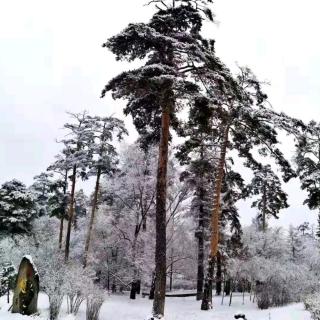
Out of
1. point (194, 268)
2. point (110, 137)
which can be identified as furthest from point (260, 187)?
point (110, 137)

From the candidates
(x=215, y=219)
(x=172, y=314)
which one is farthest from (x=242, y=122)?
(x=172, y=314)

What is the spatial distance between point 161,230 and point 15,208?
22282 millimetres

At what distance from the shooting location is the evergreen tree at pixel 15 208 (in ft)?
108

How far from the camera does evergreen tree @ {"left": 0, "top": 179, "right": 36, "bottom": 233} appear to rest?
33.1 metres

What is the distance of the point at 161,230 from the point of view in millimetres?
14625

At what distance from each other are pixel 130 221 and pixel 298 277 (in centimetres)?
1259

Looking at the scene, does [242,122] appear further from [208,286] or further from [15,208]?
[15,208]

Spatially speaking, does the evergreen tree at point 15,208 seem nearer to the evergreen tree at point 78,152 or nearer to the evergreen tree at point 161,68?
the evergreen tree at point 78,152

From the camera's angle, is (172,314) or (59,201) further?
(59,201)

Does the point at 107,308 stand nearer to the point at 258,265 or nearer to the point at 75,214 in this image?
the point at 258,265

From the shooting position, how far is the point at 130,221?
103ft

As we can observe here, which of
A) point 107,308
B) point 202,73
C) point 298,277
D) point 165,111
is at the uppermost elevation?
point 202,73

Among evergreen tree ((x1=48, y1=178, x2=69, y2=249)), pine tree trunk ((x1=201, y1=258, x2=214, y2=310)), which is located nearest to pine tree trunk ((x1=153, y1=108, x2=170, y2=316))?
pine tree trunk ((x1=201, y1=258, x2=214, y2=310))

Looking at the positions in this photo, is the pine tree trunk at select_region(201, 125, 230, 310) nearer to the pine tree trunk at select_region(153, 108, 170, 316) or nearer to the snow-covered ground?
the snow-covered ground
